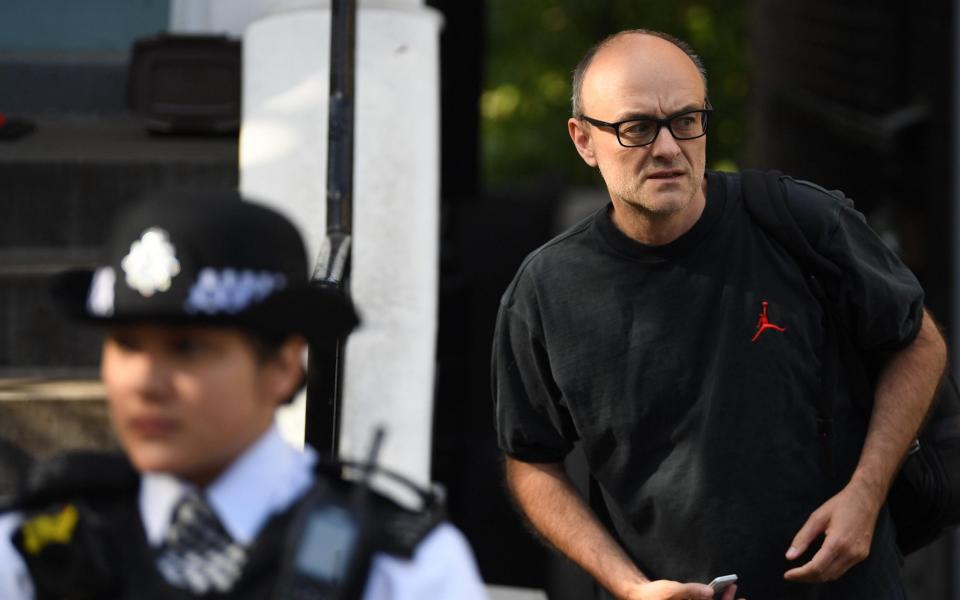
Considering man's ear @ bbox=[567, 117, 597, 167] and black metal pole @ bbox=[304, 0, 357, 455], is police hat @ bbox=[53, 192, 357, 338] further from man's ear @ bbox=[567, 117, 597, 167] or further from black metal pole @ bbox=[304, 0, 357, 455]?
black metal pole @ bbox=[304, 0, 357, 455]

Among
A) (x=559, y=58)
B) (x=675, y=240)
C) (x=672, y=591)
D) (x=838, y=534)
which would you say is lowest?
Result: (x=559, y=58)

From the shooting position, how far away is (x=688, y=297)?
124 inches

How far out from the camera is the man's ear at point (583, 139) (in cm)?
332

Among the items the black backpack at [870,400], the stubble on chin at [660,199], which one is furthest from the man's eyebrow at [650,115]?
the black backpack at [870,400]

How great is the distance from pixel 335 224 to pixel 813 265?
4.45 ft

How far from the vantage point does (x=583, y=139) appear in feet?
11.0

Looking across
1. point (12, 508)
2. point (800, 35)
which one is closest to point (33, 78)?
point (12, 508)

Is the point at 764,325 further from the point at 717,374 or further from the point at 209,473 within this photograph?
the point at 209,473

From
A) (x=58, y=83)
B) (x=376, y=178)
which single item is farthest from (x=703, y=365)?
(x=58, y=83)

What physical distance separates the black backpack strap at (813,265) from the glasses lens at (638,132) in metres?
0.26

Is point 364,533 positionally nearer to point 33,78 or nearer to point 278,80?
point 278,80

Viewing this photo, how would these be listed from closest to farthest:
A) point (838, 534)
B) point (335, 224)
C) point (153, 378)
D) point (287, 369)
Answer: point (153, 378) → point (287, 369) → point (838, 534) → point (335, 224)

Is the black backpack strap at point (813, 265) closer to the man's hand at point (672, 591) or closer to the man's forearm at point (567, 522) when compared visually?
the man's hand at point (672, 591)

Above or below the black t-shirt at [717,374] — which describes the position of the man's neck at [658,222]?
above
